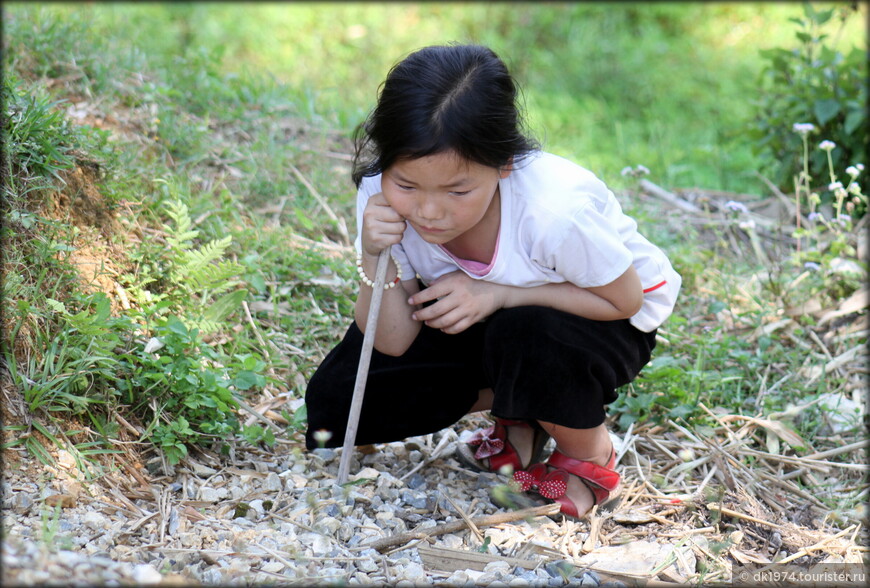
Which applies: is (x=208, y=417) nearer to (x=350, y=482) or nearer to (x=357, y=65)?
(x=350, y=482)

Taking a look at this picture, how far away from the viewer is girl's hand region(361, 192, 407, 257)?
205cm

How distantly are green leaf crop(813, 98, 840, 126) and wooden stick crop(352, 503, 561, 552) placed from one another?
89.6 inches

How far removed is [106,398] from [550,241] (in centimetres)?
119

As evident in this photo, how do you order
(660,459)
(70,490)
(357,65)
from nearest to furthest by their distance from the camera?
(70,490) → (660,459) → (357,65)

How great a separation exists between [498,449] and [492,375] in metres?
0.38

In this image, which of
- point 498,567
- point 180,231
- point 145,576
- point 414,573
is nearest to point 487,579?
point 498,567

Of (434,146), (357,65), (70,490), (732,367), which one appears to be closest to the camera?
(434,146)

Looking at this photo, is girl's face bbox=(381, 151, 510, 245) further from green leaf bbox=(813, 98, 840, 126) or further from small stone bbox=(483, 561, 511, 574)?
green leaf bbox=(813, 98, 840, 126)

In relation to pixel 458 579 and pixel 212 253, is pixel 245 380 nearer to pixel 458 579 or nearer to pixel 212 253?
pixel 212 253

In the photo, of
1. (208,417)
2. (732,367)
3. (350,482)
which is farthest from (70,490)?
(732,367)

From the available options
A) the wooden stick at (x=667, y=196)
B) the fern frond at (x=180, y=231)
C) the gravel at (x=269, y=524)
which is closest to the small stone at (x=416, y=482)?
the gravel at (x=269, y=524)

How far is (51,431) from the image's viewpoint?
212 cm

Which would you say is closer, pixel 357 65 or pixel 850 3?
pixel 850 3

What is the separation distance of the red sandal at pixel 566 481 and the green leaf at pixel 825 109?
6.87 ft
